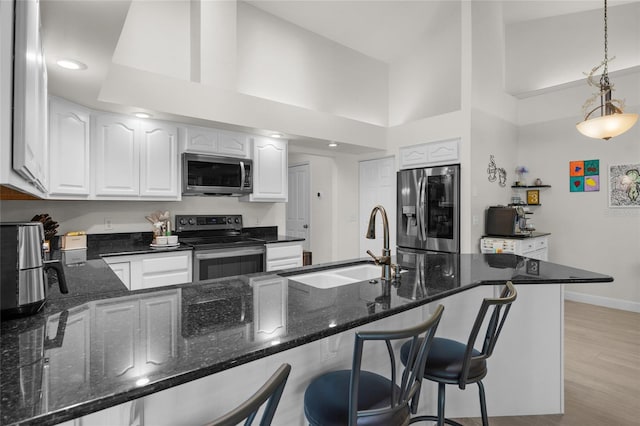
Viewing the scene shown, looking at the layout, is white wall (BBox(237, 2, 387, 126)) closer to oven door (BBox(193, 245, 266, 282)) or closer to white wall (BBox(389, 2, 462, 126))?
white wall (BBox(389, 2, 462, 126))

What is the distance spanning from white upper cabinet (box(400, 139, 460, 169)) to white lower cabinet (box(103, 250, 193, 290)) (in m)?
3.22

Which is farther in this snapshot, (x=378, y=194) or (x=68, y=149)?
(x=378, y=194)

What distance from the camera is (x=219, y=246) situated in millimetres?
3328

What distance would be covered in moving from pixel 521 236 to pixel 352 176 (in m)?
2.68

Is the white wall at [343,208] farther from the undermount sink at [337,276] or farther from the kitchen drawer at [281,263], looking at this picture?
the undermount sink at [337,276]

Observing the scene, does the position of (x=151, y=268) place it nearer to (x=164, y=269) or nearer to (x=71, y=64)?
(x=164, y=269)

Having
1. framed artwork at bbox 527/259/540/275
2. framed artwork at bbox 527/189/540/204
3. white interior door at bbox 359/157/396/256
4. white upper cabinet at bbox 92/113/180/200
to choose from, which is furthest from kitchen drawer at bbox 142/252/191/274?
framed artwork at bbox 527/189/540/204

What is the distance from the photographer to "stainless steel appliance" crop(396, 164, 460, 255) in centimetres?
429

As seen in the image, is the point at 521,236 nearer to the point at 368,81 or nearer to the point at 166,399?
the point at 368,81

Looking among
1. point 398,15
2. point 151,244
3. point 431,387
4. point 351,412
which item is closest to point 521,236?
point 431,387

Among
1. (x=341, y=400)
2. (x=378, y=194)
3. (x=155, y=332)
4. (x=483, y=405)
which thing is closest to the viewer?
(x=155, y=332)

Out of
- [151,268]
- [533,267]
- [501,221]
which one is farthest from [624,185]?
[151,268]

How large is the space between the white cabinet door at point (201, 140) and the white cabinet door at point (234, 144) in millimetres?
66

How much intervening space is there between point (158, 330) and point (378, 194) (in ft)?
15.3
